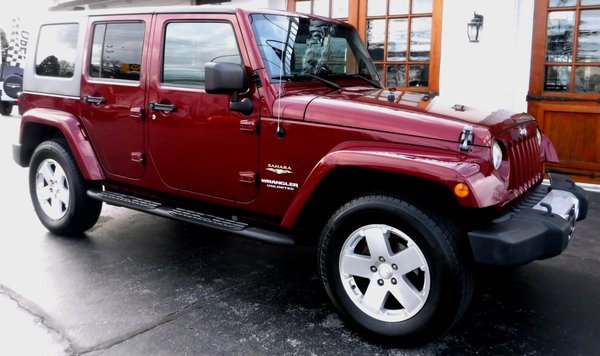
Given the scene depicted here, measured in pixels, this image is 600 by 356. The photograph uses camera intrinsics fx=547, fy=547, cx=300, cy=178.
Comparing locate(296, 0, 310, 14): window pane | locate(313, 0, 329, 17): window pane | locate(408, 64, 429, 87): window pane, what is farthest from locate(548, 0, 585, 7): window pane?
locate(296, 0, 310, 14): window pane

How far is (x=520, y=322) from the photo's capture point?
3314mm

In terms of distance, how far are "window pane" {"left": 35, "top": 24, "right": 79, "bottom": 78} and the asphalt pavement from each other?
1.47 metres

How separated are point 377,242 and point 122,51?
8.42 ft

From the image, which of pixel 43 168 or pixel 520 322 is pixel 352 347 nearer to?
pixel 520 322

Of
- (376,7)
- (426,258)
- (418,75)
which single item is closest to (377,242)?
(426,258)

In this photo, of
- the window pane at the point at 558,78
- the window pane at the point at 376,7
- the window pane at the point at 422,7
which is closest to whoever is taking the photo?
the window pane at the point at 558,78

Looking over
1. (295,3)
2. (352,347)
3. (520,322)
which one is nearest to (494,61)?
(295,3)

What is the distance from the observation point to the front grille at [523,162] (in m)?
3.13

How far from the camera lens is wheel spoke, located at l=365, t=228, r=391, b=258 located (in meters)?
3.00

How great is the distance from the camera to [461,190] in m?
2.70

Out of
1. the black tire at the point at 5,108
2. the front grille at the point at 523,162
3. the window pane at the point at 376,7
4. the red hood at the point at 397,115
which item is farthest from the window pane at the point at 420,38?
the black tire at the point at 5,108

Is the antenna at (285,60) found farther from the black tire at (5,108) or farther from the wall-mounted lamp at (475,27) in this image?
the black tire at (5,108)

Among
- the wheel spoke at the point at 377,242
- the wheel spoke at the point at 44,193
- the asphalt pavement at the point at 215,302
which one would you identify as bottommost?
the asphalt pavement at the point at 215,302

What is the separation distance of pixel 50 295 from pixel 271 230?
1.55 metres
